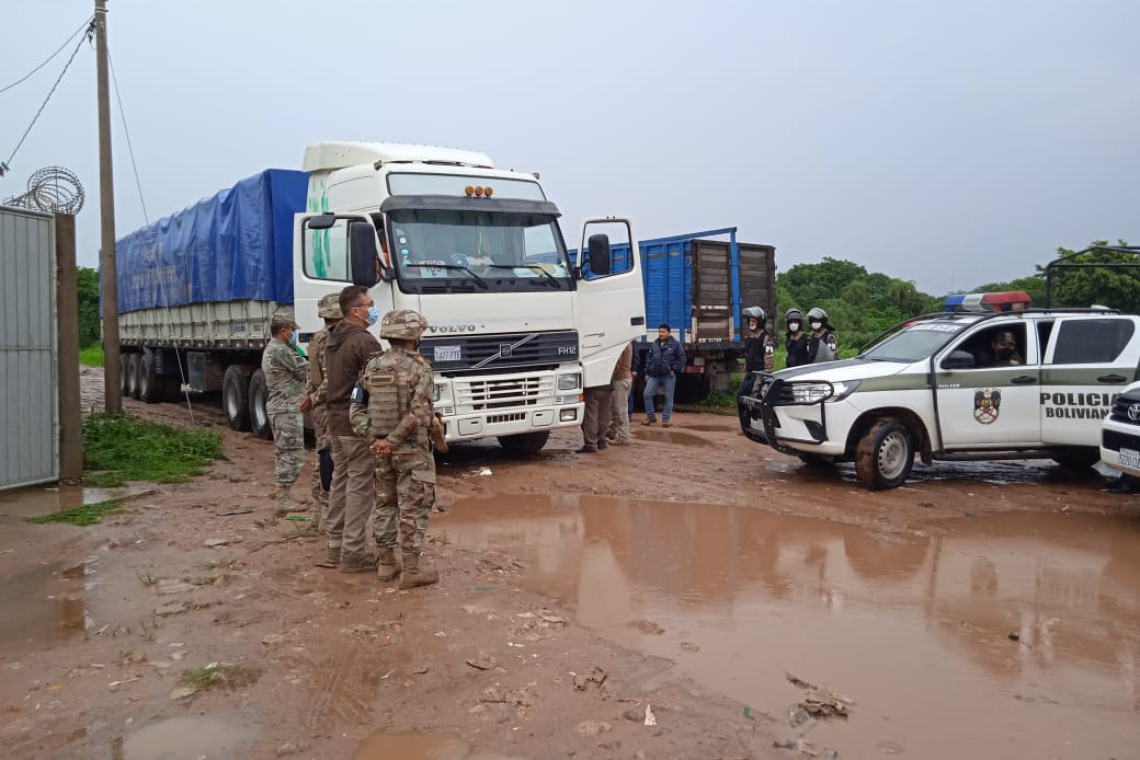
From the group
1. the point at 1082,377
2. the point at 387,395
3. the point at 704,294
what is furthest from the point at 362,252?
the point at 704,294

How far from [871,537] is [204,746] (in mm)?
5086

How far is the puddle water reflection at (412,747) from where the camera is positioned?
3.56m

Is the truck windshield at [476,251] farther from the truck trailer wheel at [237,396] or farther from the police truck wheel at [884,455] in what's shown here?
the truck trailer wheel at [237,396]

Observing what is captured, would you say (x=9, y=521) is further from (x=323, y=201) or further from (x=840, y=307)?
(x=840, y=307)

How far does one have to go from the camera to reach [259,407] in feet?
40.8

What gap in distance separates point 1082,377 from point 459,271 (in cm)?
605

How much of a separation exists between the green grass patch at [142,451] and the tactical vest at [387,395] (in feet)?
15.7

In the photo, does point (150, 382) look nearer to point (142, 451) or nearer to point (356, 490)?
point (142, 451)

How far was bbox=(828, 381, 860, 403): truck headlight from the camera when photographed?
27.5ft

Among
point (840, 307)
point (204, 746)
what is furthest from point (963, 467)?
point (840, 307)

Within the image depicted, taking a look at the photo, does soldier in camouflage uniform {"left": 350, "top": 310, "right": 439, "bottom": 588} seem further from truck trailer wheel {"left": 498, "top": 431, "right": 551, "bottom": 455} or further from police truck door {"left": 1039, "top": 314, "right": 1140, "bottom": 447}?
police truck door {"left": 1039, "top": 314, "right": 1140, "bottom": 447}

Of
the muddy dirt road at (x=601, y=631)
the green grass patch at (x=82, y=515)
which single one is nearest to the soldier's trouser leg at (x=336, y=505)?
the muddy dirt road at (x=601, y=631)

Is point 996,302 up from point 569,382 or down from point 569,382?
up

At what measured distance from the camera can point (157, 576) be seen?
5.97m
